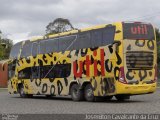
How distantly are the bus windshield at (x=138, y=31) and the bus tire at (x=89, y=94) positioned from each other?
12.4 ft

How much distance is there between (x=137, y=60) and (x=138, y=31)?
56.7 inches

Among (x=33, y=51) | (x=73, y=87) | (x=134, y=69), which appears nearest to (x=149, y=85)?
(x=134, y=69)

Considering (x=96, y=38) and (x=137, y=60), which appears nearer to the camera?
(x=137, y=60)

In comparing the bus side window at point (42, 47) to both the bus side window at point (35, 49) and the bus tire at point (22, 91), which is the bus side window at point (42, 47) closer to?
the bus side window at point (35, 49)

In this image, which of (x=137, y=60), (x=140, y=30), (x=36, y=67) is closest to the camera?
(x=137, y=60)

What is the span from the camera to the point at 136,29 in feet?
81.4

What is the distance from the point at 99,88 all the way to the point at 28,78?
8717 mm

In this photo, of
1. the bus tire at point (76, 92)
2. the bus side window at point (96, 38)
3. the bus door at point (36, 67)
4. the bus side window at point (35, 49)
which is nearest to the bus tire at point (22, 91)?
the bus door at point (36, 67)

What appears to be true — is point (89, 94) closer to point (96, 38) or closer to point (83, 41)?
point (83, 41)

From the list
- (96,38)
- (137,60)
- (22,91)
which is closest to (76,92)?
(96,38)

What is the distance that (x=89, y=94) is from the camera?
86.8 ft

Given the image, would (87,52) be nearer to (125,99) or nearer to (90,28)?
(90,28)

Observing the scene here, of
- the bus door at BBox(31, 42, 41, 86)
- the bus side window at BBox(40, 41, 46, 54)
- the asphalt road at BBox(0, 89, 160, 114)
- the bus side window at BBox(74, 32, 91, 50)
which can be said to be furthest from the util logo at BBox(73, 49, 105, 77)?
the bus door at BBox(31, 42, 41, 86)

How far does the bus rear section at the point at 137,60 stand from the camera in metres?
24.3
